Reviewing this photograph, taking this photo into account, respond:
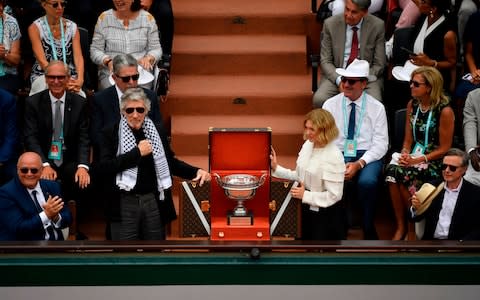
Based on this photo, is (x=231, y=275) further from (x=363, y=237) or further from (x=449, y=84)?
(x=449, y=84)

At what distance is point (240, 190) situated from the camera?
6410 millimetres

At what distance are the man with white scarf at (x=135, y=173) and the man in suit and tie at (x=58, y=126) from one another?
680 millimetres

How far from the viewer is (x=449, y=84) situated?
8.37 m

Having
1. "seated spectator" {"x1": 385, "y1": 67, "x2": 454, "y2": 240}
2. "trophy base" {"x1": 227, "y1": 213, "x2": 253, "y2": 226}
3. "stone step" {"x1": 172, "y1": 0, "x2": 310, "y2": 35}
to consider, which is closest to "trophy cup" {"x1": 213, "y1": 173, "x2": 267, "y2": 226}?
"trophy base" {"x1": 227, "y1": 213, "x2": 253, "y2": 226}

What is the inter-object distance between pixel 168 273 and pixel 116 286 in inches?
10.4

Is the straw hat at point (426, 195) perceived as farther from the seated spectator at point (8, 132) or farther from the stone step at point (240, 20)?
the stone step at point (240, 20)

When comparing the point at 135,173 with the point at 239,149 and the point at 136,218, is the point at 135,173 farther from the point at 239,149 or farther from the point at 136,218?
the point at 239,149

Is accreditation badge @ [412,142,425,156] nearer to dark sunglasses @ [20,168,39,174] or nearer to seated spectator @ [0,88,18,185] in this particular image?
dark sunglasses @ [20,168,39,174]

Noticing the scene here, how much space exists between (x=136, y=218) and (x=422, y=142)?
Answer: 2.12 metres

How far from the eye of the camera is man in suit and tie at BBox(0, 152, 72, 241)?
6512mm

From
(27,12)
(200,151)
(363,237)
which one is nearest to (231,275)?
(363,237)

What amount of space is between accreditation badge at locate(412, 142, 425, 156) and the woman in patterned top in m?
2.49

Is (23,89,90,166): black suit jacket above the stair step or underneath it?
above

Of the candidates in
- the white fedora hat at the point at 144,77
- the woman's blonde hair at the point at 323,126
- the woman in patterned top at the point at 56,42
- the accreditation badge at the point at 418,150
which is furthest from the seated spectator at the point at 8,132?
the accreditation badge at the point at 418,150
